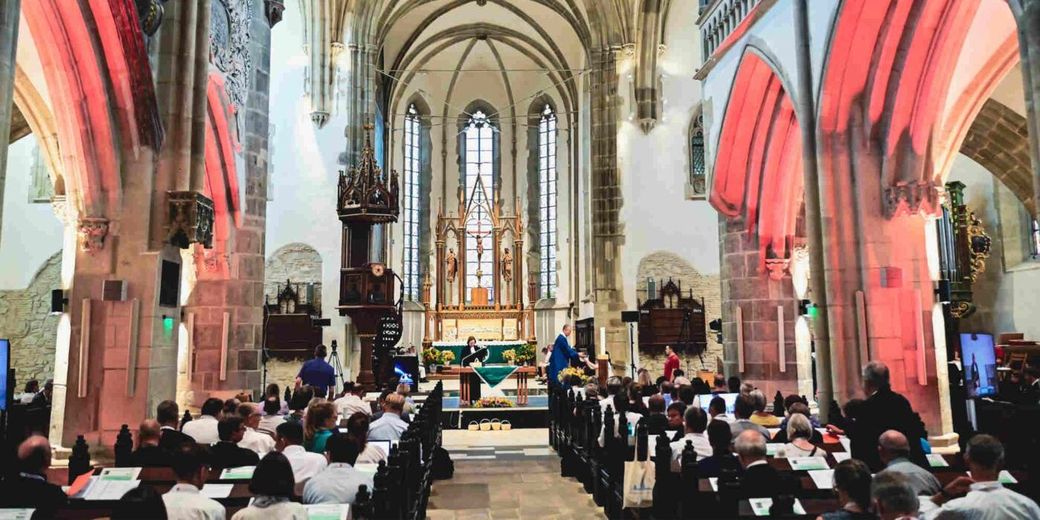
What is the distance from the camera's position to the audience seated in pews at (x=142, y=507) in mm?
2848

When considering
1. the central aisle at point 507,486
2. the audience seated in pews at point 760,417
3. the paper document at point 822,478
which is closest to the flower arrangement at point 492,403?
the central aisle at point 507,486

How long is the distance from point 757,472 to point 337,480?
2181 millimetres

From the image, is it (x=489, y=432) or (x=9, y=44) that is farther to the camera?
(x=489, y=432)

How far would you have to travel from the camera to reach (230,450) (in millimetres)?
4965

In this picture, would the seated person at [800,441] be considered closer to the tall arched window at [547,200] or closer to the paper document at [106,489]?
the paper document at [106,489]

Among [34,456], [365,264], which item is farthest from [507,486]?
[365,264]

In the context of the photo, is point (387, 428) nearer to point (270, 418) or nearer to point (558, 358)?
point (270, 418)

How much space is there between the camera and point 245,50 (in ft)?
39.6

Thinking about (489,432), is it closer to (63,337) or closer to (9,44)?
(63,337)

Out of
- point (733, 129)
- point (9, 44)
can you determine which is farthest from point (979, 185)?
point (9, 44)

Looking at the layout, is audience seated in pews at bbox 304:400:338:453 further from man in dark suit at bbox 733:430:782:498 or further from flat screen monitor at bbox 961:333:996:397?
flat screen monitor at bbox 961:333:996:397

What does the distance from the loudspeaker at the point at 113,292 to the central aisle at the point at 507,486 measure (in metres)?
3.88

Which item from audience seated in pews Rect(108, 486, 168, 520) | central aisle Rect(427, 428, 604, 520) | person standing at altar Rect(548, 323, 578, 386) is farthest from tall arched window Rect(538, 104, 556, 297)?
audience seated in pews Rect(108, 486, 168, 520)

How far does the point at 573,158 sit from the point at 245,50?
1689 cm
